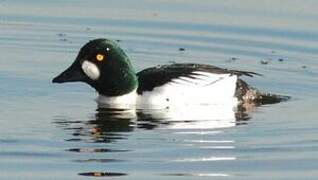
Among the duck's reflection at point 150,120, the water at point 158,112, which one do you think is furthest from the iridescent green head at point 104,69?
the duck's reflection at point 150,120

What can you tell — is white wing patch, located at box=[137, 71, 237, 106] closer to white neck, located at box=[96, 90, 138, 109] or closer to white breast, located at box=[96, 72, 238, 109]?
white breast, located at box=[96, 72, 238, 109]

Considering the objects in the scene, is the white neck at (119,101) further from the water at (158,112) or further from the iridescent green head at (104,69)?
the water at (158,112)

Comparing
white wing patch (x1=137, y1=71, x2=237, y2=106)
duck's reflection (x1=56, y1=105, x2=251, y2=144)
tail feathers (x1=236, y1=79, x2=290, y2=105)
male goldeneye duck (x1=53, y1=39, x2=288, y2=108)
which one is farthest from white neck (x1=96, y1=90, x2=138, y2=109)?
tail feathers (x1=236, y1=79, x2=290, y2=105)

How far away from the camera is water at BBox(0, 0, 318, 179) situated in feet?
44.9

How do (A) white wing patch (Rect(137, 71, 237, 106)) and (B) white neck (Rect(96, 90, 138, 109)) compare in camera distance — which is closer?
(A) white wing patch (Rect(137, 71, 237, 106))

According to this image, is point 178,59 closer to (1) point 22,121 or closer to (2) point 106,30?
(2) point 106,30

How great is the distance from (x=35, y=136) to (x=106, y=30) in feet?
21.7

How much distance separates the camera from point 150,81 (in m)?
17.7

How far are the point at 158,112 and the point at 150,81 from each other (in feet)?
2.21

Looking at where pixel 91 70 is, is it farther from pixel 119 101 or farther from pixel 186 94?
pixel 186 94

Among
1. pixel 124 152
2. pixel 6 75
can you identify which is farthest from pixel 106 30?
pixel 124 152

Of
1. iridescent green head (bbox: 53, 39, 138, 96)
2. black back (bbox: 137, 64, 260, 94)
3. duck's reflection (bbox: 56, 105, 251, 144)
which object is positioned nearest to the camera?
duck's reflection (bbox: 56, 105, 251, 144)

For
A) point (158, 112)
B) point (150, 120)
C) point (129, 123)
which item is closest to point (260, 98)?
point (158, 112)

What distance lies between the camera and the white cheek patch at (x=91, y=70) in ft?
58.3
